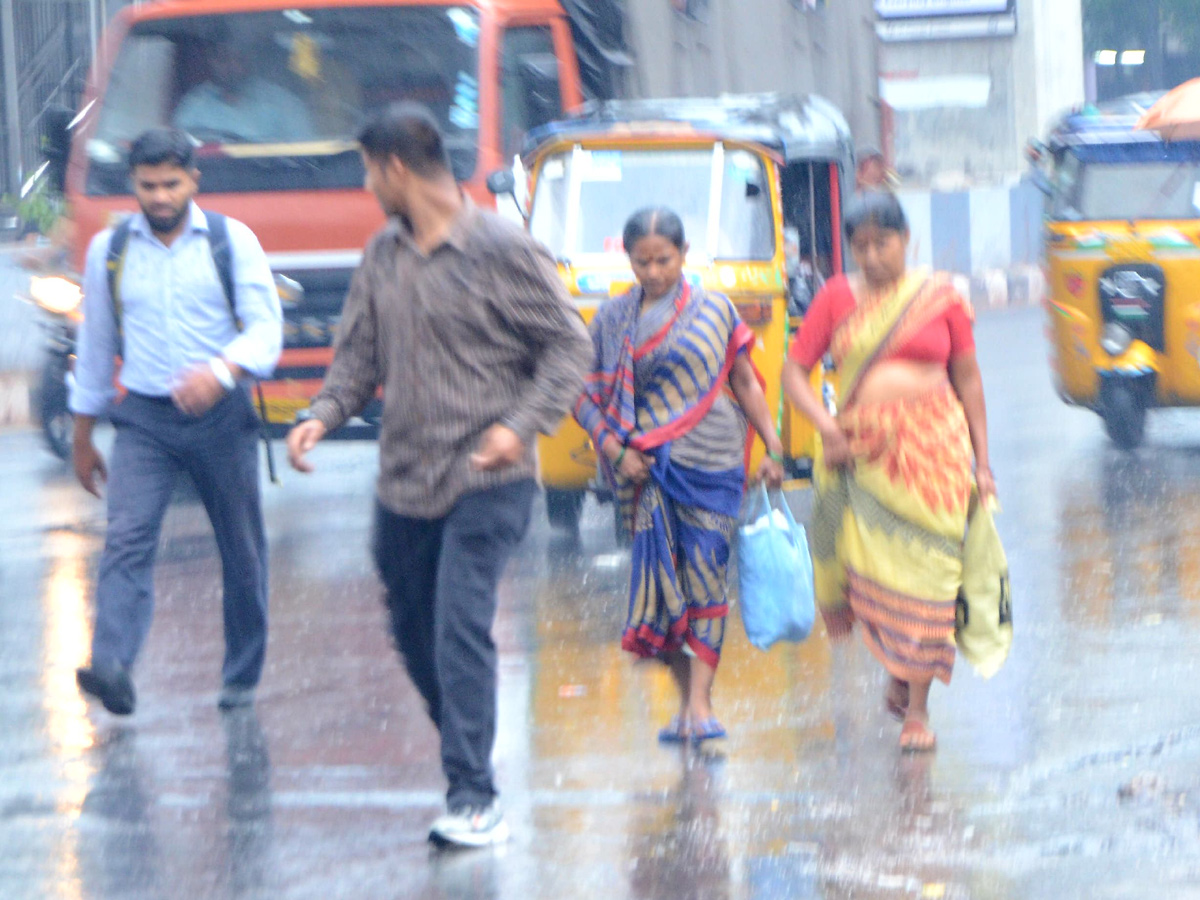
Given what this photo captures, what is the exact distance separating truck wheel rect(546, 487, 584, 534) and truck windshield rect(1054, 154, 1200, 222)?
4549mm

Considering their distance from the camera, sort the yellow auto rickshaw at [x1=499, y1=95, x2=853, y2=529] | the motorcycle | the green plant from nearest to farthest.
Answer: the yellow auto rickshaw at [x1=499, y1=95, x2=853, y2=529]
the motorcycle
the green plant

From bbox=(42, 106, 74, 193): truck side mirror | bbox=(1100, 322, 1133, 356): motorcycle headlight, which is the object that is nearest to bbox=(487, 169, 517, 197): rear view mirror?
bbox=(42, 106, 74, 193): truck side mirror

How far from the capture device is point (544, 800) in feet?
17.9

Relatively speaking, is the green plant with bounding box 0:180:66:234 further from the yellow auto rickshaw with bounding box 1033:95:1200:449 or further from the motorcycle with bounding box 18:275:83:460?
the yellow auto rickshaw with bounding box 1033:95:1200:449

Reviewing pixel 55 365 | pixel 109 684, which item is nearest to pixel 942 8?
pixel 55 365

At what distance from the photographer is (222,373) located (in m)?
6.18

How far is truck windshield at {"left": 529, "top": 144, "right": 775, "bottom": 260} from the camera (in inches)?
398

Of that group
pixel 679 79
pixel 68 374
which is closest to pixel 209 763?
pixel 68 374

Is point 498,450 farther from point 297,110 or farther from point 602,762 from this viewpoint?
point 297,110

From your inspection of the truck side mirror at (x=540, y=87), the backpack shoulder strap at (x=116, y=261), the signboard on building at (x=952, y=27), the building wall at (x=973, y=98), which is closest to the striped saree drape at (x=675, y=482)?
the backpack shoulder strap at (x=116, y=261)

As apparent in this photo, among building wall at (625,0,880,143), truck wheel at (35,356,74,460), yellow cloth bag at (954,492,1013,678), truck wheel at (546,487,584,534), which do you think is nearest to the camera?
yellow cloth bag at (954,492,1013,678)

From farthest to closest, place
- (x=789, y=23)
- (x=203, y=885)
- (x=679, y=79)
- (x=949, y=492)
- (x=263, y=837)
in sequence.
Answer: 1. (x=789, y=23)
2. (x=679, y=79)
3. (x=949, y=492)
4. (x=263, y=837)
5. (x=203, y=885)

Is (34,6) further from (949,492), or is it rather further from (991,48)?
(991,48)

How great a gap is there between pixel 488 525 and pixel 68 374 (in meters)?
8.55
